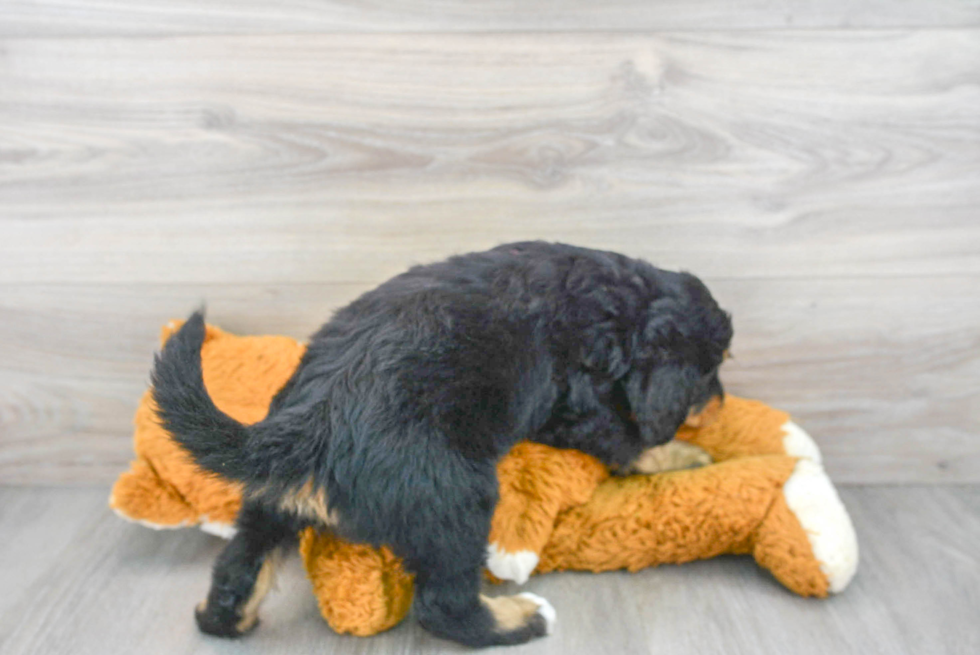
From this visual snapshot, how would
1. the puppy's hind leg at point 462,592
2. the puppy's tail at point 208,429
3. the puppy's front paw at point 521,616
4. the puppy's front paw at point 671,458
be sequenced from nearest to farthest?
1. the puppy's tail at point 208,429
2. the puppy's hind leg at point 462,592
3. the puppy's front paw at point 521,616
4. the puppy's front paw at point 671,458

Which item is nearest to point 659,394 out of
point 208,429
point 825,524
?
point 825,524

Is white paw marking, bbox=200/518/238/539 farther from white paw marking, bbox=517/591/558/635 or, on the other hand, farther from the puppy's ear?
the puppy's ear

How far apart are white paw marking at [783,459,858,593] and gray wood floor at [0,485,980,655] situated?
8 centimetres

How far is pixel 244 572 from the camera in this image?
1.33m

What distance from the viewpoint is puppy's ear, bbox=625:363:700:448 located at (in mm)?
1414

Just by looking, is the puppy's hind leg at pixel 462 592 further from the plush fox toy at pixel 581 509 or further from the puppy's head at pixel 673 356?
the puppy's head at pixel 673 356

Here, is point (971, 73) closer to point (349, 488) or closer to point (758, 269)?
point (758, 269)

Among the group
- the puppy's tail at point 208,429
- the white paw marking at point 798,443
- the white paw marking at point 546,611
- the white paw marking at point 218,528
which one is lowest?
the white paw marking at point 218,528

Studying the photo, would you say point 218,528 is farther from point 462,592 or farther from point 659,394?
point 659,394

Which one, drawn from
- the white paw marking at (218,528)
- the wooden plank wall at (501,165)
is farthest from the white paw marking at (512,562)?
the wooden plank wall at (501,165)

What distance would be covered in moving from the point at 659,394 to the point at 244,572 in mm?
792

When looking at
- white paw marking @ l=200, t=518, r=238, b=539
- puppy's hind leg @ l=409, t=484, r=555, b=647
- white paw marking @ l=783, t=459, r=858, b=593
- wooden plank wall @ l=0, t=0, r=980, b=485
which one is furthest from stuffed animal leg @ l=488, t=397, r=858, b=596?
white paw marking @ l=200, t=518, r=238, b=539

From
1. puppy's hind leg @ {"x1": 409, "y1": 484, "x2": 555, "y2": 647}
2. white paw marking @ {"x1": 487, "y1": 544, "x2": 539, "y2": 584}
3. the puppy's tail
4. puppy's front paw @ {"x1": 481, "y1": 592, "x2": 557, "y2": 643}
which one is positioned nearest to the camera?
the puppy's tail

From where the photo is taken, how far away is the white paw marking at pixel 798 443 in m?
1.67
